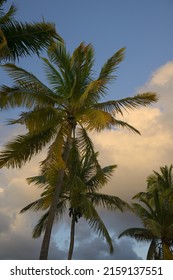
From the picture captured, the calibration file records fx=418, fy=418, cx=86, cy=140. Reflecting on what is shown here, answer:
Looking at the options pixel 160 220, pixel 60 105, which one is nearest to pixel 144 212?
pixel 160 220

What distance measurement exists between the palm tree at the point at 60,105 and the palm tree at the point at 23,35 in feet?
8.02

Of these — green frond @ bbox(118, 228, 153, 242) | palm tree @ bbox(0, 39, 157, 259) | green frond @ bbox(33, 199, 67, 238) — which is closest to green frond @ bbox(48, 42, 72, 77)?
palm tree @ bbox(0, 39, 157, 259)

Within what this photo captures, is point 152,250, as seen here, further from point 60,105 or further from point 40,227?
point 60,105

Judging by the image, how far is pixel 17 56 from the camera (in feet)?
48.4

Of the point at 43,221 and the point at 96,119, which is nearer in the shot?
the point at 96,119

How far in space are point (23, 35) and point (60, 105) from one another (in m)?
4.20

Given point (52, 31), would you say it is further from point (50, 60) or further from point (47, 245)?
point (47, 245)

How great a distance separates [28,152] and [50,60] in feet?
15.7

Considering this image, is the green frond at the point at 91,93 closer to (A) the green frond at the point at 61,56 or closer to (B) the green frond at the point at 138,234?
(A) the green frond at the point at 61,56

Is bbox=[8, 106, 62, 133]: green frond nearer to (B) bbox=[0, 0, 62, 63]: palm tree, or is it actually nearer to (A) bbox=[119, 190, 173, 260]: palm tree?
(B) bbox=[0, 0, 62, 63]: palm tree

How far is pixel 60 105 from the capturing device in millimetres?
18062

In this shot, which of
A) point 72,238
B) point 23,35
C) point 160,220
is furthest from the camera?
point 160,220

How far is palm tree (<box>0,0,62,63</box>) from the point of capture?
1430 centimetres
